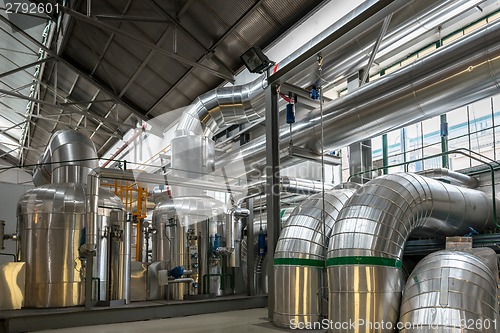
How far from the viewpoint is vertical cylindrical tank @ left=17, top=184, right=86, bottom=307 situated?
19.9 feet

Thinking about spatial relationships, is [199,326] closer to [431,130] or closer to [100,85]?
[431,130]

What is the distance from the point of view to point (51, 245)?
615 cm

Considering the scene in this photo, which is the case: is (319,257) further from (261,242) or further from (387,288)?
(261,242)

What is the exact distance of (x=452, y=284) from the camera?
325cm

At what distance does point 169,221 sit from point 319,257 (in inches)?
138

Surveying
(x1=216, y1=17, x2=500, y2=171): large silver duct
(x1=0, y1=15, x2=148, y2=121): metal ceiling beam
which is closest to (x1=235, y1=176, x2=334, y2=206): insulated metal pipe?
(x1=216, y1=17, x2=500, y2=171): large silver duct

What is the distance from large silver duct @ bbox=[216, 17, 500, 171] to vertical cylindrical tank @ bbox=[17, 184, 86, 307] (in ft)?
11.7

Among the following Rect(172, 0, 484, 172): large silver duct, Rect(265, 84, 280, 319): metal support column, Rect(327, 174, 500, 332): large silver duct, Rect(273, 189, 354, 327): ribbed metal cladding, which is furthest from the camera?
Rect(265, 84, 280, 319): metal support column

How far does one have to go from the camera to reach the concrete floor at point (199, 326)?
4.94m

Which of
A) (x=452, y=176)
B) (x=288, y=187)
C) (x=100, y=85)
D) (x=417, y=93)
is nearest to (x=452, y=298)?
(x=417, y=93)

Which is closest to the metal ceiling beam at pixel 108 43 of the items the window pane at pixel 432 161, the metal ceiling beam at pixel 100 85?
the metal ceiling beam at pixel 100 85

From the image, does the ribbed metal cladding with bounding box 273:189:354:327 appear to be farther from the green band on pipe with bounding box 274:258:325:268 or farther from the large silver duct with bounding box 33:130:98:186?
the large silver duct with bounding box 33:130:98:186

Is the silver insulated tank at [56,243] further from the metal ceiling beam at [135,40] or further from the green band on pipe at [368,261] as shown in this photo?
the green band on pipe at [368,261]

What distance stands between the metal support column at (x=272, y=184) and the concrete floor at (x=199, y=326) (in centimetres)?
43
